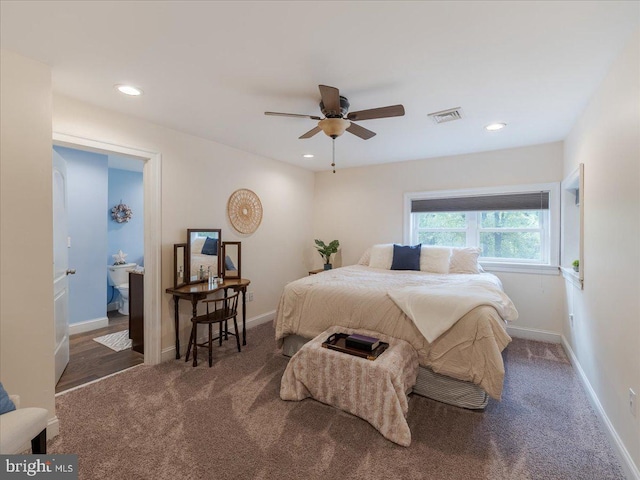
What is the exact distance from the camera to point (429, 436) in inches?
75.4

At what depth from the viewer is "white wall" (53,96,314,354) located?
263 centimetres

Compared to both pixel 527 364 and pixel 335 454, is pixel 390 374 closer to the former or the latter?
pixel 335 454

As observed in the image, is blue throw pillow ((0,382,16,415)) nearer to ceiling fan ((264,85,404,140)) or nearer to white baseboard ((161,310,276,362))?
white baseboard ((161,310,276,362))

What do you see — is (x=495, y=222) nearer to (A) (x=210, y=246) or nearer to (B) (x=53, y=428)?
(A) (x=210, y=246)

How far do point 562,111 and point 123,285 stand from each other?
236 inches

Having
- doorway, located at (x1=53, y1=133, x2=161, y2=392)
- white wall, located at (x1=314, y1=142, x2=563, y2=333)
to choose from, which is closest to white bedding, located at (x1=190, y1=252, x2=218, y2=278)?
doorway, located at (x1=53, y1=133, x2=161, y2=392)

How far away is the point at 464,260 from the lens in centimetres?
373

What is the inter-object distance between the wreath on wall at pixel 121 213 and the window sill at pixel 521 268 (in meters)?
5.73

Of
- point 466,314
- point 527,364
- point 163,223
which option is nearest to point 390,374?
point 466,314

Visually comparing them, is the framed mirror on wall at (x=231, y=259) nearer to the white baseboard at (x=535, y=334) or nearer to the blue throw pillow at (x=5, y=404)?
the blue throw pillow at (x=5, y=404)

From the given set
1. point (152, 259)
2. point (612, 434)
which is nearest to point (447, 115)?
point (612, 434)

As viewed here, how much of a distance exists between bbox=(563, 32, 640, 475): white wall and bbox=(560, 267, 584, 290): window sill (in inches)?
4.0

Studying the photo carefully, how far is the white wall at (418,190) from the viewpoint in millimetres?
3605

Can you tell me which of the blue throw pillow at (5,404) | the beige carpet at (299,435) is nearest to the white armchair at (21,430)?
the blue throw pillow at (5,404)
